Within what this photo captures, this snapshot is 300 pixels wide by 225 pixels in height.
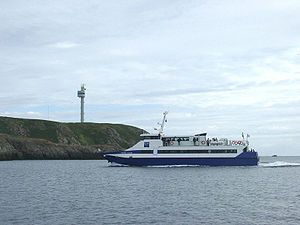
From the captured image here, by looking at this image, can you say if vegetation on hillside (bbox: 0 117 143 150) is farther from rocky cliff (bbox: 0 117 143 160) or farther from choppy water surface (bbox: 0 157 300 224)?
choppy water surface (bbox: 0 157 300 224)

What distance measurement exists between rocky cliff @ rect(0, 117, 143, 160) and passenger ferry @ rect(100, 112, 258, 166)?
72664 millimetres

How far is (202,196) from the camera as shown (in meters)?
40.0

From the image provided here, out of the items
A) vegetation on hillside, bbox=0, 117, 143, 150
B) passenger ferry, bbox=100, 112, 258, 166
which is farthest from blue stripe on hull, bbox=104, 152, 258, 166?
vegetation on hillside, bbox=0, 117, 143, 150

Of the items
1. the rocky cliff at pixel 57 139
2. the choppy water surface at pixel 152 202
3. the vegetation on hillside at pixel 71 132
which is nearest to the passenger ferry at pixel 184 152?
the choppy water surface at pixel 152 202

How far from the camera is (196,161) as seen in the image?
7456cm

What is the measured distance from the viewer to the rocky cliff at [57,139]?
458 feet

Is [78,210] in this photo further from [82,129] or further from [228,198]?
[82,129]

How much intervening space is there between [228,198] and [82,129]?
508 ft

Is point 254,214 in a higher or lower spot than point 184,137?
lower

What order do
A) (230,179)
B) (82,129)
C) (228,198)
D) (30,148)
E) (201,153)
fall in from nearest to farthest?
1. (228,198)
2. (230,179)
3. (201,153)
4. (30,148)
5. (82,129)

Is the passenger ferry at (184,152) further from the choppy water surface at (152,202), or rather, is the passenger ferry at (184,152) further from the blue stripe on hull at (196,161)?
the choppy water surface at (152,202)

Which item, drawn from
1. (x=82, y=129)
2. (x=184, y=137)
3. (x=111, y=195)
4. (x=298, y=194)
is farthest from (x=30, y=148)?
(x=298, y=194)

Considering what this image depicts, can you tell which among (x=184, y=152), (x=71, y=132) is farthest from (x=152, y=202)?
(x=71, y=132)

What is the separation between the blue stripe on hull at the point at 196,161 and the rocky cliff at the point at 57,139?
72.6m
